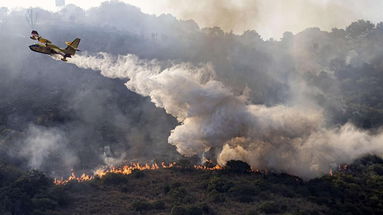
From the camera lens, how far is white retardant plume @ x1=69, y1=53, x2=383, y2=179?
9881 cm

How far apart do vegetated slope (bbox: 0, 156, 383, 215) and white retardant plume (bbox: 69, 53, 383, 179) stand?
366 cm

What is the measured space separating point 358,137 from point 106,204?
5409 centimetres

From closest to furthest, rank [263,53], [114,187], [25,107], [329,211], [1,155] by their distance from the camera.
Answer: [329,211]
[114,187]
[1,155]
[25,107]
[263,53]

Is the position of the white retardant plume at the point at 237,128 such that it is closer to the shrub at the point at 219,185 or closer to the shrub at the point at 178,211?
the shrub at the point at 219,185

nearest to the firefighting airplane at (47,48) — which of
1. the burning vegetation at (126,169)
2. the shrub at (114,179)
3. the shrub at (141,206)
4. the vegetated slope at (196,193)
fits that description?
the vegetated slope at (196,193)

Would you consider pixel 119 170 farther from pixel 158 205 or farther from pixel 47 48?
pixel 47 48

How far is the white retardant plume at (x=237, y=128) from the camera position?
98.8 m

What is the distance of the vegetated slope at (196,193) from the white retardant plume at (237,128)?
366 centimetres

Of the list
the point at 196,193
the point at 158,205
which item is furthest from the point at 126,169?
the point at 158,205

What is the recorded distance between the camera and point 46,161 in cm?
11731

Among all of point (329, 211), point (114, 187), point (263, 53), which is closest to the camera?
point (329, 211)

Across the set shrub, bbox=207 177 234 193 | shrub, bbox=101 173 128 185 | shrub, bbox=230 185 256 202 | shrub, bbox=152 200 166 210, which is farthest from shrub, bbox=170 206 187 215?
shrub, bbox=101 173 128 185

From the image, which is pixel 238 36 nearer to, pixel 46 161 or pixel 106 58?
pixel 106 58

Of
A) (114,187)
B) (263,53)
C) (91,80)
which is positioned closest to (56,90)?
(91,80)
